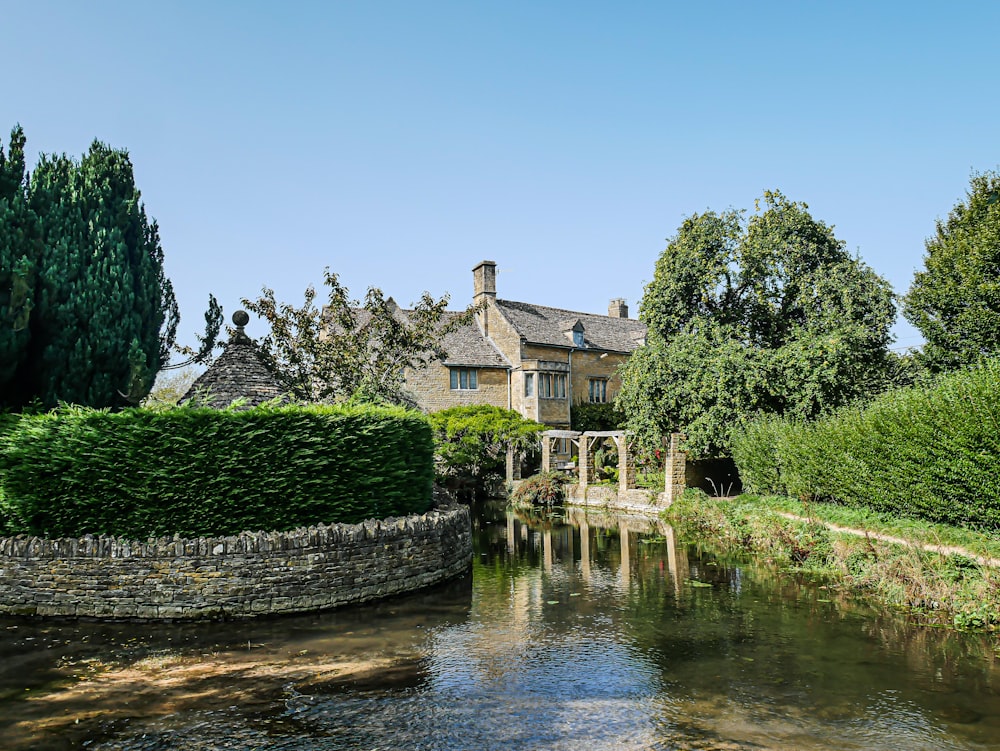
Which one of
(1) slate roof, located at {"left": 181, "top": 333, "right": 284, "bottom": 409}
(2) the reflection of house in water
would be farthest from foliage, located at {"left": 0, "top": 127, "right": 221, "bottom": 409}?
(2) the reflection of house in water

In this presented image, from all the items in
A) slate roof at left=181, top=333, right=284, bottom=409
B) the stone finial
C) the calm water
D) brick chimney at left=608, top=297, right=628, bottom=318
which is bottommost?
the calm water

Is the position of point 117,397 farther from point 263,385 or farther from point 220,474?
point 220,474

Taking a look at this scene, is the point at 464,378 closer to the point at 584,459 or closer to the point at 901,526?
the point at 584,459

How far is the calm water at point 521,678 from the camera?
7168mm

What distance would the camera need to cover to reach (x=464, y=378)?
130ft

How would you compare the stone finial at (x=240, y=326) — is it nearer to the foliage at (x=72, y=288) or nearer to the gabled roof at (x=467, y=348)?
the foliage at (x=72, y=288)

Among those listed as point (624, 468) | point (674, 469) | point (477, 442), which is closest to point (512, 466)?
point (477, 442)

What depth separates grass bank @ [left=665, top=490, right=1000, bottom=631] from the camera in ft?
36.9

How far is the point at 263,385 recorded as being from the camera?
17.1 m

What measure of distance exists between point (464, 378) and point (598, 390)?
9945 millimetres

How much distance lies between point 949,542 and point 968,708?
5472 millimetres

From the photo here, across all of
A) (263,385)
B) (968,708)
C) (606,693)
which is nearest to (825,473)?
(968,708)

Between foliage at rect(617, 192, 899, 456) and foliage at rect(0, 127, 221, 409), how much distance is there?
18304mm

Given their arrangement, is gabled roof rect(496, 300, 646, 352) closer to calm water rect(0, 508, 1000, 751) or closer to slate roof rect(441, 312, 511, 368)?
slate roof rect(441, 312, 511, 368)
